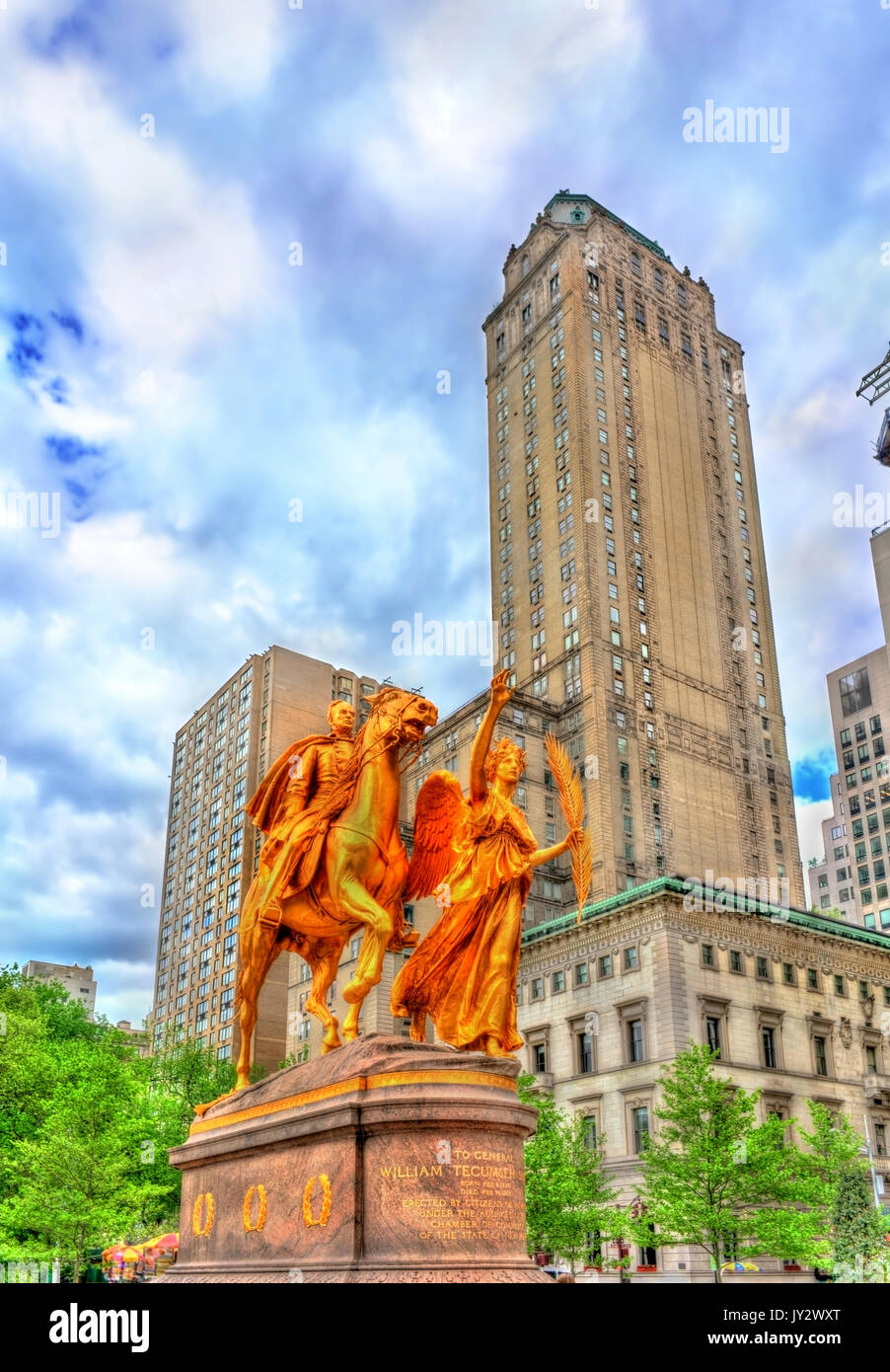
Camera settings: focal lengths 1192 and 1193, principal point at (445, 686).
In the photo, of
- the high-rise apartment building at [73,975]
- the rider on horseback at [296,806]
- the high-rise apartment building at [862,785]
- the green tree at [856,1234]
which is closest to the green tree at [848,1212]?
the green tree at [856,1234]

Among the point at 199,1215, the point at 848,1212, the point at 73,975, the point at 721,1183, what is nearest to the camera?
the point at 199,1215

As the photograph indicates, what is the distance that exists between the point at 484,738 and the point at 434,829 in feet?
8.23

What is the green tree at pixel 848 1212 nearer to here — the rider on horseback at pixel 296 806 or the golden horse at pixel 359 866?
the golden horse at pixel 359 866

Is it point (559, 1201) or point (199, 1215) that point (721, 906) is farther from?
point (199, 1215)

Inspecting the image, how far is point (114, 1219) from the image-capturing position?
42.9 metres

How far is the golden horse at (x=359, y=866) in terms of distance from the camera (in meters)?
16.4

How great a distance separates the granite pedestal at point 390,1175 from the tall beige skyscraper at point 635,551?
7340cm

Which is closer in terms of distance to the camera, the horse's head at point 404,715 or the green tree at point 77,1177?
the horse's head at point 404,715

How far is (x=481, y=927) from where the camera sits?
16359mm

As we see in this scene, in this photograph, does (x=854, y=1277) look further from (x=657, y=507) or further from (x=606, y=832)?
(x=657, y=507)

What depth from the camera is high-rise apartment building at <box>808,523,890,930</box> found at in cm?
12556

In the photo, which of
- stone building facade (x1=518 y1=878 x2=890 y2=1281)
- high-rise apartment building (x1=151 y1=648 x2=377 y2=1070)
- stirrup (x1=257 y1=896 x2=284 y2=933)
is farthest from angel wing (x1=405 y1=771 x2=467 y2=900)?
high-rise apartment building (x1=151 y1=648 x2=377 y2=1070)

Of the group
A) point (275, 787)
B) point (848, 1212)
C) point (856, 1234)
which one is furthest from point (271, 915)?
point (848, 1212)

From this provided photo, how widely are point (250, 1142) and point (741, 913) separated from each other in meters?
57.6
